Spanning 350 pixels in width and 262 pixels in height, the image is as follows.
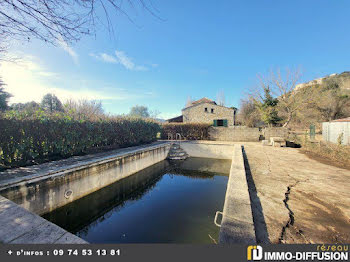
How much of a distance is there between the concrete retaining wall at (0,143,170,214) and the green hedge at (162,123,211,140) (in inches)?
377

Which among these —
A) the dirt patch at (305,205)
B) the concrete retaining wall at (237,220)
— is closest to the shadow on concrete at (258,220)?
the dirt patch at (305,205)

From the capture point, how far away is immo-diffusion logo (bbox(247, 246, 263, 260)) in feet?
4.27

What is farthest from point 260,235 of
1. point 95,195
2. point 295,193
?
point 95,195

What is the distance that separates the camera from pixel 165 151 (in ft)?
34.6

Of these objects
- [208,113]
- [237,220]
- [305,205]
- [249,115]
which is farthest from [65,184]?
[249,115]

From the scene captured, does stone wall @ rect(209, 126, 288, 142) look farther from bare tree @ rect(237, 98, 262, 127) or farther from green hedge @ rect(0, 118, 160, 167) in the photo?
green hedge @ rect(0, 118, 160, 167)

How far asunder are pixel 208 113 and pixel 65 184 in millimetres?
21128

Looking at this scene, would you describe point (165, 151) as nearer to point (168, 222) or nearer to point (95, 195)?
point (95, 195)

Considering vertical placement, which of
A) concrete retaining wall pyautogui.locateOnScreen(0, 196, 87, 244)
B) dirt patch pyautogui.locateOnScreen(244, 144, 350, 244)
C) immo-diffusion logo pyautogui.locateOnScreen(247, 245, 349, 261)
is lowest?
dirt patch pyautogui.locateOnScreen(244, 144, 350, 244)

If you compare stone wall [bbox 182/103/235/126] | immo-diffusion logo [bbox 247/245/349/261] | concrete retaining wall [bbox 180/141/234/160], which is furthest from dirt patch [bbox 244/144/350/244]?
stone wall [bbox 182/103/235/126]

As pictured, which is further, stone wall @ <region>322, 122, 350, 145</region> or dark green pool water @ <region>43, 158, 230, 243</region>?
stone wall @ <region>322, 122, 350, 145</region>

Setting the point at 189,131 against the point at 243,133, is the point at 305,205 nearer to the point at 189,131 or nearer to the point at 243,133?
the point at 243,133

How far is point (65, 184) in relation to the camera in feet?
12.5

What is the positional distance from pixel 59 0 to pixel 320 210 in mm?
4822
